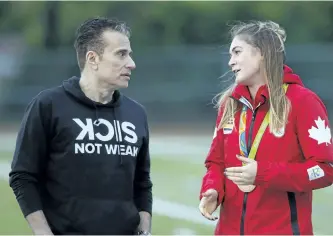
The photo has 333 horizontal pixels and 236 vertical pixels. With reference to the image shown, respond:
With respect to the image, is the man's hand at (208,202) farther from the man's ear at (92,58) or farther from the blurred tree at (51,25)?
the blurred tree at (51,25)

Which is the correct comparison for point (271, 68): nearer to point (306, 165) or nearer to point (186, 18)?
point (306, 165)

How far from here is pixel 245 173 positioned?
4.48 meters

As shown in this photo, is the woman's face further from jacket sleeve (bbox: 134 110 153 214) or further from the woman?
jacket sleeve (bbox: 134 110 153 214)

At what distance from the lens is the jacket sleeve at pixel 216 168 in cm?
473

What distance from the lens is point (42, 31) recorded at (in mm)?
35594

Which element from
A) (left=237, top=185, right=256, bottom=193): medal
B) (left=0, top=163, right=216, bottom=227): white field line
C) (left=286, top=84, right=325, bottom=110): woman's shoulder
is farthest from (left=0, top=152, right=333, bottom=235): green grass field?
(left=286, top=84, right=325, bottom=110): woman's shoulder

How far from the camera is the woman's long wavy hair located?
180 inches

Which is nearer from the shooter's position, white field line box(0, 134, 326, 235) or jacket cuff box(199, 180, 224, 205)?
jacket cuff box(199, 180, 224, 205)

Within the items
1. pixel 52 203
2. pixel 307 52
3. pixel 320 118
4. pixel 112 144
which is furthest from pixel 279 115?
pixel 307 52

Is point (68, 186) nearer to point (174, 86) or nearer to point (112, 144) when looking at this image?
point (112, 144)

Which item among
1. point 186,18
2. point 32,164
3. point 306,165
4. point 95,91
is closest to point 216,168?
point 306,165

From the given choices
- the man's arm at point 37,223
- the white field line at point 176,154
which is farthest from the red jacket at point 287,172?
the white field line at point 176,154

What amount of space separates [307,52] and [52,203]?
26.1 m

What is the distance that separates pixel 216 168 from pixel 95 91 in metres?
0.72
